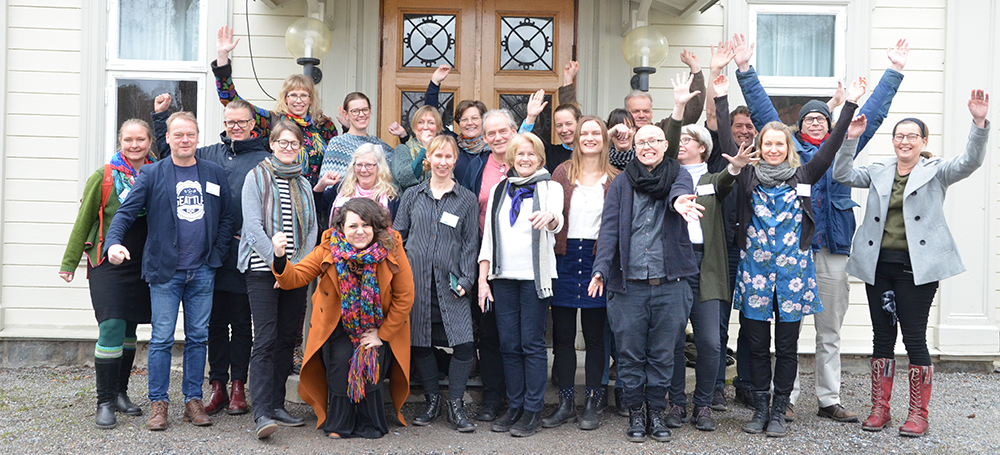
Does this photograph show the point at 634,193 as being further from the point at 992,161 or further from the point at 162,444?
the point at 992,161

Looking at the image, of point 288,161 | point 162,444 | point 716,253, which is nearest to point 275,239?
point 288,161

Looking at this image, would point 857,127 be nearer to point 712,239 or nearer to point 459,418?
point 712,239

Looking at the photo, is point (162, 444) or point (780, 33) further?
point (780, 33)

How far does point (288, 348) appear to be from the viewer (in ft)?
13.8

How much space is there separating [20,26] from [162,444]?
13.2 feet

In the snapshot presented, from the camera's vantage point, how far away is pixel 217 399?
443 centimetres

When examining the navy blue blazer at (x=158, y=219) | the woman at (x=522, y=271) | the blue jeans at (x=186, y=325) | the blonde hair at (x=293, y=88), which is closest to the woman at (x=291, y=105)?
the blonde hair at (x=293, y=88)

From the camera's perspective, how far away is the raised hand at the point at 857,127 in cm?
427

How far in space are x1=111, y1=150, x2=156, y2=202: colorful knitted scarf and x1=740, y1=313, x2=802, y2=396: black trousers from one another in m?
3.63

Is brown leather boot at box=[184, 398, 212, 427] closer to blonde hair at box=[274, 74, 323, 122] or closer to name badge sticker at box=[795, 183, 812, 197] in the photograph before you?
blonde hair at box=[274, 74, 323, 122]

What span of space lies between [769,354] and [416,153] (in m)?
2.41

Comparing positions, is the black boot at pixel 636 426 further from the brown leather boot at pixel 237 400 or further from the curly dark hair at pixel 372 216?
the brown leather boot at pixel 237 400

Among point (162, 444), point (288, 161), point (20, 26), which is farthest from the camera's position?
point (20, 26)

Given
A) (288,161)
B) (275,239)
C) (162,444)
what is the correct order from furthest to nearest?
(288,161)
(162,444)
(275,239)
